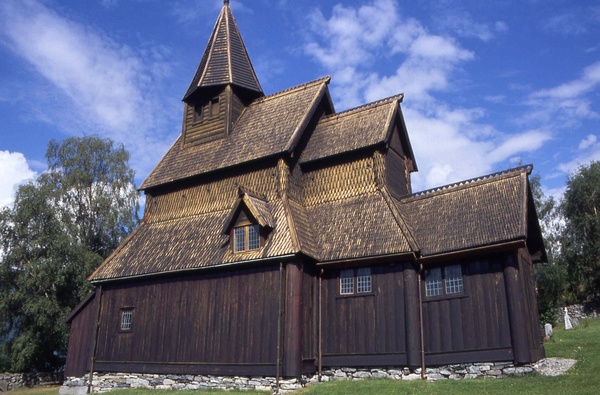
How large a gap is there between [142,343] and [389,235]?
12.0 metres

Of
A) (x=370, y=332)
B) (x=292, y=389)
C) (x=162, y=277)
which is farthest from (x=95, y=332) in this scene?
(x=370, y=332)

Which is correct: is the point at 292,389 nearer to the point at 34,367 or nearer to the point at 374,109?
the point at 374,109

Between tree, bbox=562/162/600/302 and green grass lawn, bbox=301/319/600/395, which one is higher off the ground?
tree, bbox=562/162/600/302

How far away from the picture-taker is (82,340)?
25078mm

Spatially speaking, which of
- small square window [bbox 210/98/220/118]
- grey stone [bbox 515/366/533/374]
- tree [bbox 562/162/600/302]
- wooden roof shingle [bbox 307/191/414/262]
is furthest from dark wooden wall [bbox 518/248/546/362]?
tree [bbox 562/162/600/302]

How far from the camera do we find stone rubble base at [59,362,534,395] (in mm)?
17328

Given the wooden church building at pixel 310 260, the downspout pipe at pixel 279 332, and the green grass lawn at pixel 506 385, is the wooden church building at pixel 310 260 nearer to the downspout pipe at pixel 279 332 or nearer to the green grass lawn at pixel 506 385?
the downspout pipe at pixel 279 332

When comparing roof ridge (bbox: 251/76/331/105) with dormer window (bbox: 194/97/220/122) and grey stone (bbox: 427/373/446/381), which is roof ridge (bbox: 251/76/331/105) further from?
grey stone (bbox: 427/373/446/381)

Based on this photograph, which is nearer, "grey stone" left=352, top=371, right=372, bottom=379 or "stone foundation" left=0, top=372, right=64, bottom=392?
"grey stone" left=352, top=371, right=372, bottom=379

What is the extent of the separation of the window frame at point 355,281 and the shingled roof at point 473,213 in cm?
235

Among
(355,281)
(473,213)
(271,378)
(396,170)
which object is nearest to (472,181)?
(473,213)

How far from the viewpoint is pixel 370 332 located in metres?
19.3

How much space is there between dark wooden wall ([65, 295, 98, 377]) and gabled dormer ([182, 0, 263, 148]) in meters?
10.0

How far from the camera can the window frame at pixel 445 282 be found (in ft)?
61.4
